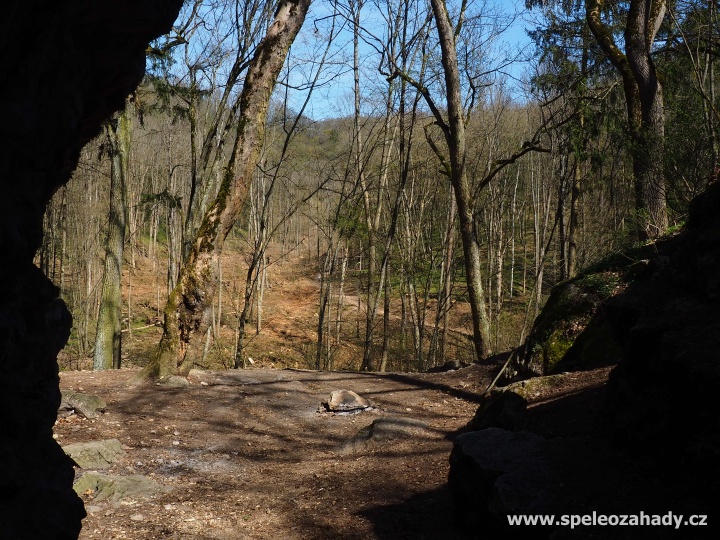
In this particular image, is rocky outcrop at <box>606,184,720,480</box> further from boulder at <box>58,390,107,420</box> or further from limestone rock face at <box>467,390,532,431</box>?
boulder at <box>58,390,107,420</box>

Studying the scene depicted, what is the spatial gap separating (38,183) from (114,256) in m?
10.6

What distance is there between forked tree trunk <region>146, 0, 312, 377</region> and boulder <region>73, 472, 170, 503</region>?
11.9ft

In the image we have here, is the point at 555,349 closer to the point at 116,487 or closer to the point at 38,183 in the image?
the point at 116,487

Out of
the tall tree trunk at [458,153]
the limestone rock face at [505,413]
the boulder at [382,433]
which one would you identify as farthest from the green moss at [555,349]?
the tall tree trunk at [458,153]

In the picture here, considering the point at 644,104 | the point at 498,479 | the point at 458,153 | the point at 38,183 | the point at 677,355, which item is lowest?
the point at 498,479

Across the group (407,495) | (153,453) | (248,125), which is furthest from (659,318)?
(248,125)

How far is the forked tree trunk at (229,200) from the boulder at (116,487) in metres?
3.62

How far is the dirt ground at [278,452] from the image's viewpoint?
454cm

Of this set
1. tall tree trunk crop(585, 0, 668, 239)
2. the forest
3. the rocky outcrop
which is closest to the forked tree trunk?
the forest

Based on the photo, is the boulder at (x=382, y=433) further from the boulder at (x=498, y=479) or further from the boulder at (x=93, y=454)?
the boulder at (x=93, y=454)

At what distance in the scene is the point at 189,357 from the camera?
888 cm

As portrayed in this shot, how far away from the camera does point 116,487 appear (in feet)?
16.0

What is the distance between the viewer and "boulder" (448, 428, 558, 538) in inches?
138

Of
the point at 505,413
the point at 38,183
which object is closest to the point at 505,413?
the point at 505,413
